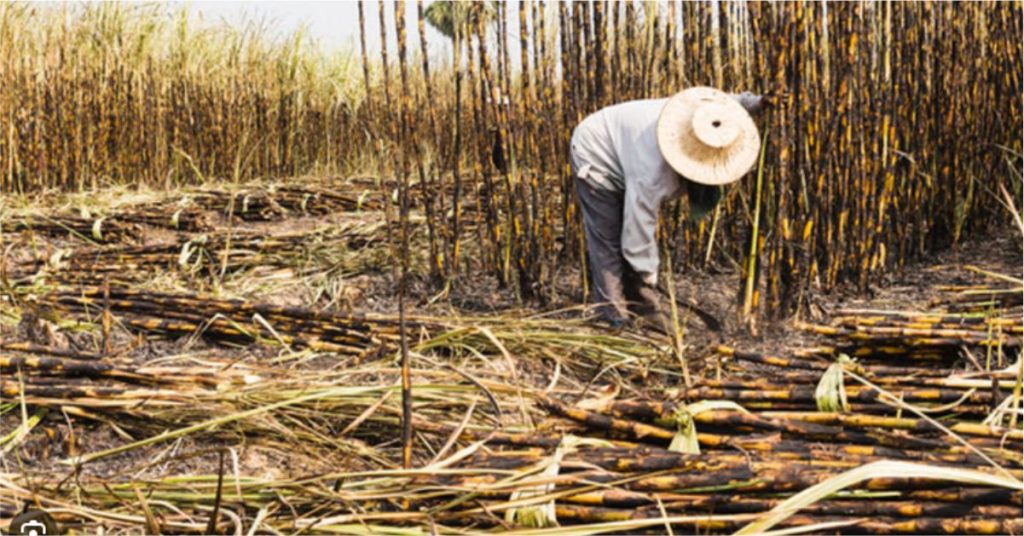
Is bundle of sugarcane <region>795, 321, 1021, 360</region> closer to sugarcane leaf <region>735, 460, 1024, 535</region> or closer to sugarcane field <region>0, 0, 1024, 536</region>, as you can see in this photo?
sugarcane field <region>0, 0, 1024, 536</region>

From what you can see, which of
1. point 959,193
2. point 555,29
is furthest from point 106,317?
point 959,193

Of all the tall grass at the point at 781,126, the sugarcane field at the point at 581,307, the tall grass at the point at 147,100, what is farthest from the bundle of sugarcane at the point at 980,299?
the tall grass at the point at 147,100

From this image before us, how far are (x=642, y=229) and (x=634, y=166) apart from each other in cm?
20

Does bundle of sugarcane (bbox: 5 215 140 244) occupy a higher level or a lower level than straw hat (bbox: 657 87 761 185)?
lower

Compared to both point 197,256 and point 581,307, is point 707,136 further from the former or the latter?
point 197,256

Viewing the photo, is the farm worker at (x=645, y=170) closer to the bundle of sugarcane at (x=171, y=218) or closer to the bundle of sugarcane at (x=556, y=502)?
the bundle of sugarcane at (x=556, y=502)

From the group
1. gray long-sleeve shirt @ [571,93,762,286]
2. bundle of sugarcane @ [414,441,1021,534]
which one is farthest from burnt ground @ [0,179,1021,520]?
bundle of sugarcane @ [414,441,1021,534]

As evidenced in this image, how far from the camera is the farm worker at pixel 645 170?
3225 millimetres

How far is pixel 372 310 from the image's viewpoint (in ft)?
13.3

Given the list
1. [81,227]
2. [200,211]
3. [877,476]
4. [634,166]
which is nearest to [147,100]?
[200,211]

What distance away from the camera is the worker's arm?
11.3 feet

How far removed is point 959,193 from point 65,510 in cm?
404

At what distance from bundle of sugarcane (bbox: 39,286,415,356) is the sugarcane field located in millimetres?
13

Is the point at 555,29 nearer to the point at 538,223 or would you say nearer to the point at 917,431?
the point at 538,223
